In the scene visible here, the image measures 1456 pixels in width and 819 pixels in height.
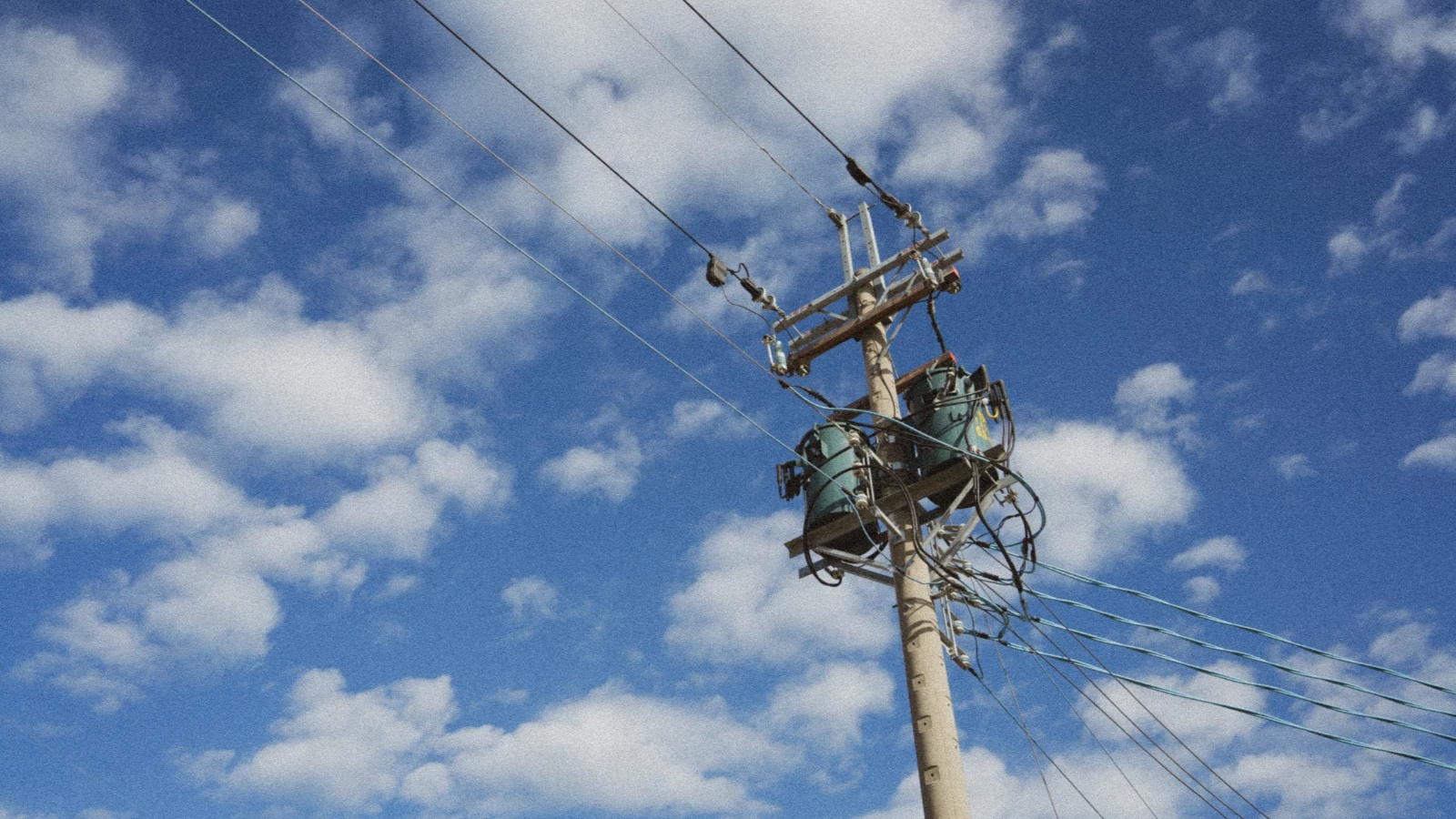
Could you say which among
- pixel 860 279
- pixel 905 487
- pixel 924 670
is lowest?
pixel 924 670

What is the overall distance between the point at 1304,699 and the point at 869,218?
25.6ft

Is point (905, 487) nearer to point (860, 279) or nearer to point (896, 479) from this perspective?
point (896, 479)

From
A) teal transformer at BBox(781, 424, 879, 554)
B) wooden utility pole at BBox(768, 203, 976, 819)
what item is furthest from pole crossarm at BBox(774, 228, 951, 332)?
teal transformer at BBox(781, 424, 879, 554)

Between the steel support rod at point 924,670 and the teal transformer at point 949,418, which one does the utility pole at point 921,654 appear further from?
the teal transformer at point 949,418

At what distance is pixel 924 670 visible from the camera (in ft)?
34.0

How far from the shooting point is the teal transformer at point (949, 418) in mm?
11656

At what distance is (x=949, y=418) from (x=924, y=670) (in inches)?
116

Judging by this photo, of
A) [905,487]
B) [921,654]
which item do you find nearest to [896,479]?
[905,487]

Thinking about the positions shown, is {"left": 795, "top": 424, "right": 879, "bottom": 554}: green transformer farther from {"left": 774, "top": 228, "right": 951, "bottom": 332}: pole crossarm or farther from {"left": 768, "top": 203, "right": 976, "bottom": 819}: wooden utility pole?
{"left": 774, "top": 228, "right": 951, "bottom": 332}: pole crossarm

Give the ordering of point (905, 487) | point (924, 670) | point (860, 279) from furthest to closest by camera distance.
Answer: point (860, 279) < point (905, 487) < point (924, 670)

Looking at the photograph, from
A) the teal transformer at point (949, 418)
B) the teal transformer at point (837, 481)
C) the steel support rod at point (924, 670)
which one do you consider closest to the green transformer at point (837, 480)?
the teal transformer at point (837, 481)

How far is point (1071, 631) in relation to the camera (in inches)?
525

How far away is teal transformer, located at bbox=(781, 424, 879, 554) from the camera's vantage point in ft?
38.4

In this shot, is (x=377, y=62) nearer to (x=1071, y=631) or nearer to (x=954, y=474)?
(x=954, y=474)
